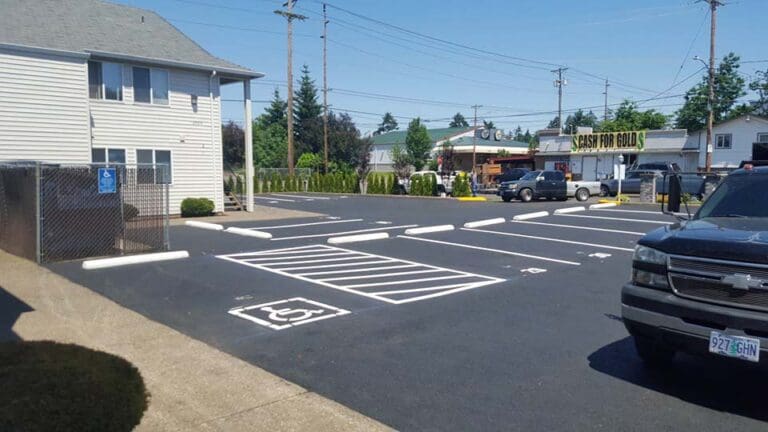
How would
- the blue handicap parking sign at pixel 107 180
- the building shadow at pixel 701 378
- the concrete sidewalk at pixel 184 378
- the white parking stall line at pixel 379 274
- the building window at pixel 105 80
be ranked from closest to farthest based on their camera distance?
the concrete sidewalk at pixel 184 378, the building shadow at pixel 701 378, the white parking stall line at pixel 379 274, the blue handicap parking sign at pixel 107 180, the building window at pixel 105 80

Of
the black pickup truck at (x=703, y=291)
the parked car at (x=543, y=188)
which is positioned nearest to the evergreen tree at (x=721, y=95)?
the parked car at (x=543, y=188)

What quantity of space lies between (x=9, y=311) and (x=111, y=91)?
47.2ft

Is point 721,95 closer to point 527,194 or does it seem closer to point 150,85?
point 527,194

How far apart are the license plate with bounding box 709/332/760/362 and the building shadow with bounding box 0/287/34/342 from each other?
7095mm

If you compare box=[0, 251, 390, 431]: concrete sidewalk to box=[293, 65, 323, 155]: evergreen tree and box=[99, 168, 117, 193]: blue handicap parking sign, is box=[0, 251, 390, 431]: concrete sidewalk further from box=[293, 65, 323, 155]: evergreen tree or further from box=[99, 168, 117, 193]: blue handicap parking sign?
box=[293, 65, 323, 155]: evergreen tree

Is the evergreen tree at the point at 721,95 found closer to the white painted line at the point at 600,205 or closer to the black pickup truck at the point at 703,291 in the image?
the white painted line at the point at 600,205

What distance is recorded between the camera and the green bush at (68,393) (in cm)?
312

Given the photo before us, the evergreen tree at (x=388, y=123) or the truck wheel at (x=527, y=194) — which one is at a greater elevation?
the evergreen tree at (x=388, y=123)

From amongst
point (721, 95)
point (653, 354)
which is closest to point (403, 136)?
point (721, 95)

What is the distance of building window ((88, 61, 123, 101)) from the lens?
67.7 ft

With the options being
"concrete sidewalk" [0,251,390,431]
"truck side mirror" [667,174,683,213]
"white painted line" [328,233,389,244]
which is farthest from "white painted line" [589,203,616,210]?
"concrete sidewalk" [0,251,390,431]

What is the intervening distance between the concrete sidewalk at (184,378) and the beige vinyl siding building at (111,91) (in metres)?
11.8

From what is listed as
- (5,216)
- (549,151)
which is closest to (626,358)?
(5,216)

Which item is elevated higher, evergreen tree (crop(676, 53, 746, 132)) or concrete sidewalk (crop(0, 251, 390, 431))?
evergreen tree (crop(676, 53, 746, 132))
